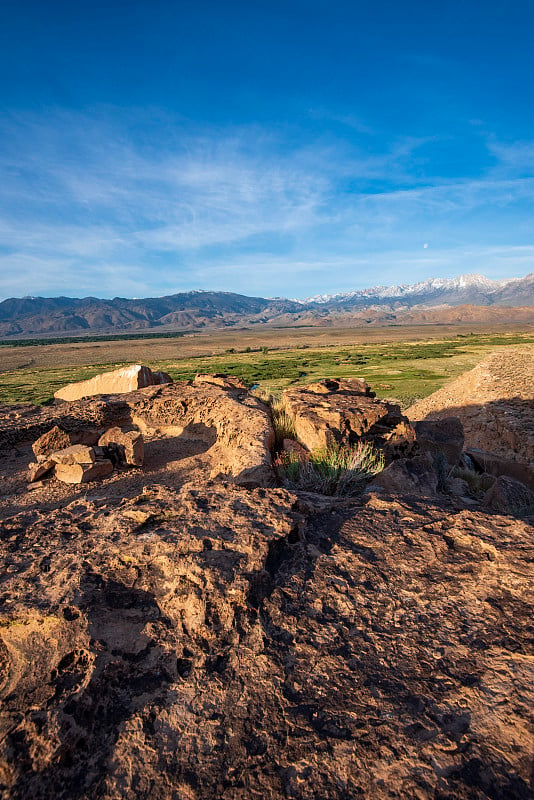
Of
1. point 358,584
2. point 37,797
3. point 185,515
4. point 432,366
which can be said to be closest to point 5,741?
point 37,797

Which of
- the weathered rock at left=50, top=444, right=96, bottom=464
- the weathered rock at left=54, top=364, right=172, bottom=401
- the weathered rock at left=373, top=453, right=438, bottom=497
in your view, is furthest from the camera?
the weathered rock at left=54, top=364, right=172, bottom=401

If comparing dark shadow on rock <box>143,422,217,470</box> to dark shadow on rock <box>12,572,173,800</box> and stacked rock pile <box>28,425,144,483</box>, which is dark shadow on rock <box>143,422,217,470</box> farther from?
dark shadow on rock <box>12,572,173,800</box>

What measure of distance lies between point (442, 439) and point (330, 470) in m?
4.37

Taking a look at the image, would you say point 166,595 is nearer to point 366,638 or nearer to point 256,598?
point 256,598

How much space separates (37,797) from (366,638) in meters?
1.68

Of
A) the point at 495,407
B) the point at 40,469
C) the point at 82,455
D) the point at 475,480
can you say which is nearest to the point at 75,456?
the point at 82,455

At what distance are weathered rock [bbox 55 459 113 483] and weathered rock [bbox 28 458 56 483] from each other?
0.42 ft

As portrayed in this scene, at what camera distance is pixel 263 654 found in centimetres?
226

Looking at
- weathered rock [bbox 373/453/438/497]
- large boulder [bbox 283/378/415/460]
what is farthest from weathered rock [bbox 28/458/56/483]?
weathered rock [bbox 373/453/438/497]

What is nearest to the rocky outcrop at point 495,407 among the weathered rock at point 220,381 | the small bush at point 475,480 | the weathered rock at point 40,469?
the small bush at point 475,480

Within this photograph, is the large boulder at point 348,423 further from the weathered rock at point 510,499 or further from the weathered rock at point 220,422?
the weathered rock at point 510,499

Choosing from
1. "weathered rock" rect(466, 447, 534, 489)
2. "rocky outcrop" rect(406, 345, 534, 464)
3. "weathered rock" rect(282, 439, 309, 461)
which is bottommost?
"rocky outcrop" rect(406, 345, 534, 464)

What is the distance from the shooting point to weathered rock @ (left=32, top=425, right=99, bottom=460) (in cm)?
645

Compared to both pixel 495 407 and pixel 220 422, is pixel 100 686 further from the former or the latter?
pixel 495 407
